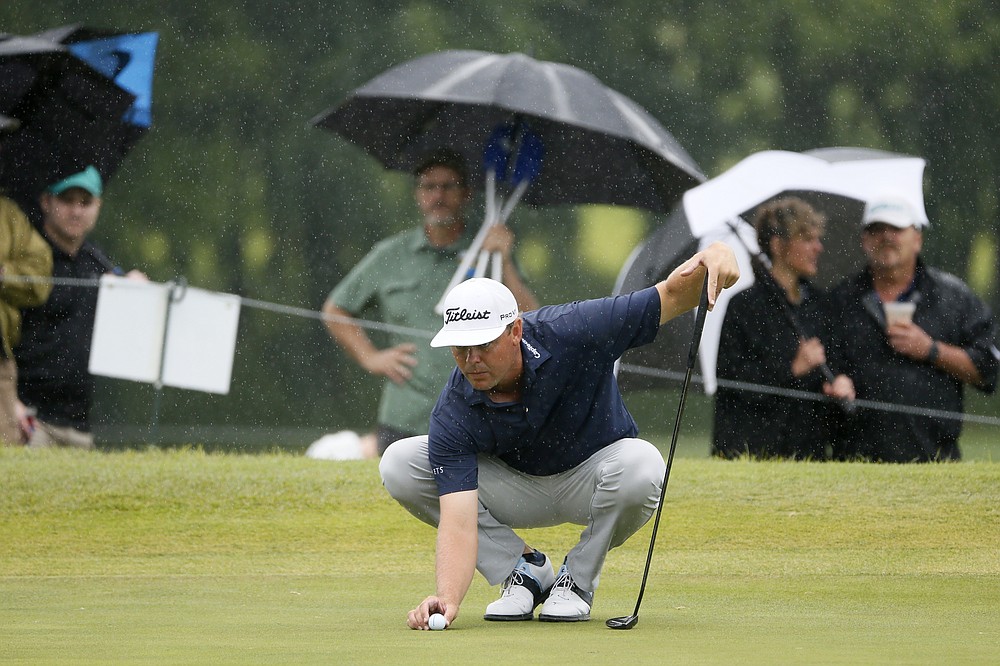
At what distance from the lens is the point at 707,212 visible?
23.8 ft

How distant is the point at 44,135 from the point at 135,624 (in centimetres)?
523

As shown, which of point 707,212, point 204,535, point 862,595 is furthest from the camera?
point 707,212

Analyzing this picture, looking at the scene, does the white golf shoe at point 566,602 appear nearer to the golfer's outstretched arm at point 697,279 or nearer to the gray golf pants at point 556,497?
the gray golf pants at point 556,497

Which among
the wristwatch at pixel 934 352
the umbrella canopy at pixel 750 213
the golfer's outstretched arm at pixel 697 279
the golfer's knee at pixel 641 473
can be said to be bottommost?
the golfer's knee at pixel 641 473

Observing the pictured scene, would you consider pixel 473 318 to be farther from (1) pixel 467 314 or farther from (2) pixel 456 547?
(2) pixel 456 547

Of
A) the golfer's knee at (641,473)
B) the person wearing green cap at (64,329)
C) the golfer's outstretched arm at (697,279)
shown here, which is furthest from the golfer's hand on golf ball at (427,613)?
the person wearing green cap at (64,329)

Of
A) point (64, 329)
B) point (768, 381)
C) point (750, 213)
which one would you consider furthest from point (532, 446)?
point (64, 329)

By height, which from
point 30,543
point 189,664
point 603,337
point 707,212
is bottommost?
point 30,543

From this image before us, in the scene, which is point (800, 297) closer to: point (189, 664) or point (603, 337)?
point (603, 337)

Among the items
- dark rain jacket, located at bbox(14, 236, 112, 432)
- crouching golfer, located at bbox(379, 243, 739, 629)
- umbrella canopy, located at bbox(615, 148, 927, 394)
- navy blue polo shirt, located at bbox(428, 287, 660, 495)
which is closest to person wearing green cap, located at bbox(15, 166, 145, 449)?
dark rain jacket, located at bbox(14, 236, 112, 432)

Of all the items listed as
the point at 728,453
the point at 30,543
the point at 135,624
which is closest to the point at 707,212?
the point at 728,453

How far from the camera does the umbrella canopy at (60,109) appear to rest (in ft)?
25.6

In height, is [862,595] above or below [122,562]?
above

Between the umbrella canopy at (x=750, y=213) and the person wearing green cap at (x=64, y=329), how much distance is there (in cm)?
282
